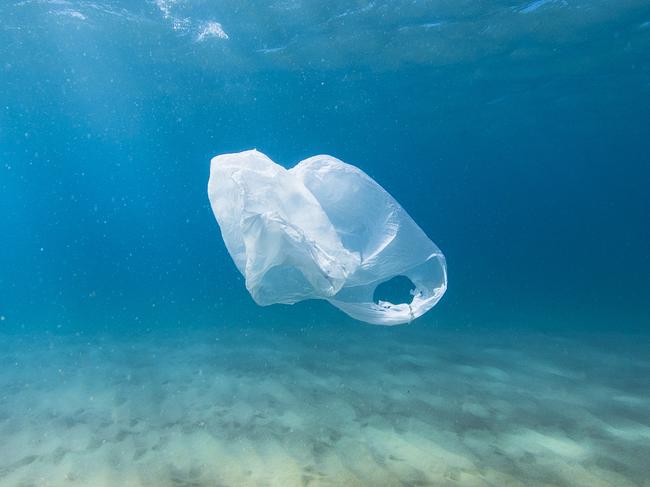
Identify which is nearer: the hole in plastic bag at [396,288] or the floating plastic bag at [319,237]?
the floating plastic bag at [319,237]

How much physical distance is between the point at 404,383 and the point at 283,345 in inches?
167

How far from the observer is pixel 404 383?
704cm

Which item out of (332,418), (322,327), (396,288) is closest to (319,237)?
(332,418)

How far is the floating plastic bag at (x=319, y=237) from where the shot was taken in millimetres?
A: 3336

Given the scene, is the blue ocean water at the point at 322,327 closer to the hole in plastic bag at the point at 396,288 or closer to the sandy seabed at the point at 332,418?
the sandy seabed at the point at 332,418

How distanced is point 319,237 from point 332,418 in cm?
291

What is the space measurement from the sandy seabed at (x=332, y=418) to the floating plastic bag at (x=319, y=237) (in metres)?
1.69

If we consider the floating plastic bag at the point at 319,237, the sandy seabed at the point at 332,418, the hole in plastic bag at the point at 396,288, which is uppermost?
the hole in plastic bag at the point at 396,288

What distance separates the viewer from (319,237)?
3602 millimetres

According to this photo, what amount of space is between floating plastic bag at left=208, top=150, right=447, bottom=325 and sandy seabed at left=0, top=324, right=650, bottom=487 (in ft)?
5.53

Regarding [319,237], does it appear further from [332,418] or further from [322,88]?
[322,88]

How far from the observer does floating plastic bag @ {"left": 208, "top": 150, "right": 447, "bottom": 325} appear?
334cm

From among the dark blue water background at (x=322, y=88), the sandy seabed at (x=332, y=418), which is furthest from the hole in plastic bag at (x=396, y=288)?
the sandy seabed at (x=332, y=418)

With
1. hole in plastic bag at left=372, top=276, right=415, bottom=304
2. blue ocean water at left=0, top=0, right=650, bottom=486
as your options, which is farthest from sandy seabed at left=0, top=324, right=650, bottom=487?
hole in plastic bag at left=372, top=276, right=415, bottom=304
